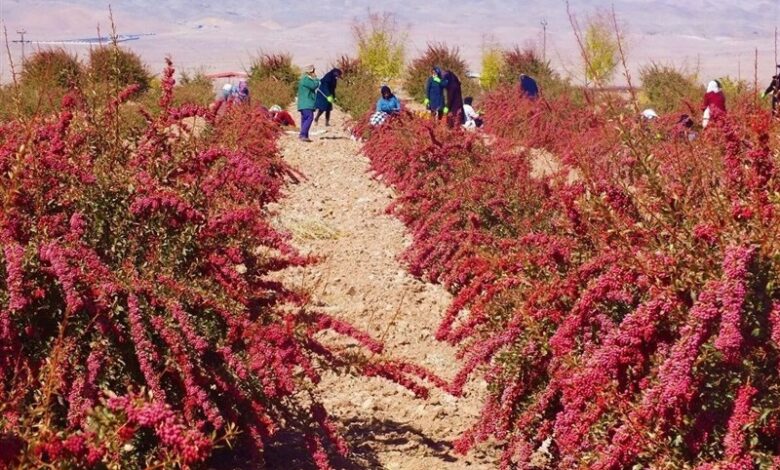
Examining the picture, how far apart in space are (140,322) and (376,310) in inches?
164

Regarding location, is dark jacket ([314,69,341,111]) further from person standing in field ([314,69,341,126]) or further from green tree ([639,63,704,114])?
green tree ([639,63,704,114])

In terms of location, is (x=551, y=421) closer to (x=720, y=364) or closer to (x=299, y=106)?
(x=720, y=364)

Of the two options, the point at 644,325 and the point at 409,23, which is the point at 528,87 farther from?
the point at 409,23

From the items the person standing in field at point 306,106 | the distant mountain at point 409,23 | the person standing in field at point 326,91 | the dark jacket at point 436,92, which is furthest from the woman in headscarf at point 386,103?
the distant mountain at point 409,23

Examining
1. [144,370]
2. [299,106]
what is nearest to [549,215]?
[144,370]

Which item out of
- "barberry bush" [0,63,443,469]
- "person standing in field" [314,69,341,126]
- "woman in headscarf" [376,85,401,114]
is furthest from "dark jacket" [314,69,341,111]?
"barberry bush" [0,63,443,469]

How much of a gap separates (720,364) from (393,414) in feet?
8.45

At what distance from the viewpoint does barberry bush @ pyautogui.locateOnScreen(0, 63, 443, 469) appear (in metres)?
3.12

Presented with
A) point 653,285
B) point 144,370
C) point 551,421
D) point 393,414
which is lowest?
point 393,414

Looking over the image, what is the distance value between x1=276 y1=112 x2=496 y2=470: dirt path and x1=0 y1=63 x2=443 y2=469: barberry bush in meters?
0.46

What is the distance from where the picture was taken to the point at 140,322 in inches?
143

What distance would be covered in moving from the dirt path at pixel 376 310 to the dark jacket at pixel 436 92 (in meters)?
4.26

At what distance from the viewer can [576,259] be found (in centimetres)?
441

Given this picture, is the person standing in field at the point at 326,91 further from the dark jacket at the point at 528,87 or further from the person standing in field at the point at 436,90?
the dark jacket at the point at 528,87
